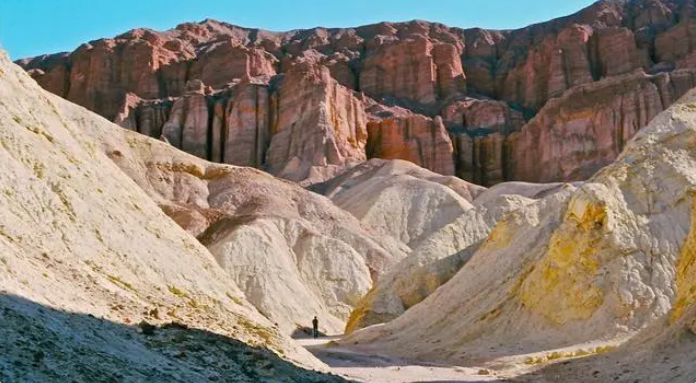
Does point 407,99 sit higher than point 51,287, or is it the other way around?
point 407,99

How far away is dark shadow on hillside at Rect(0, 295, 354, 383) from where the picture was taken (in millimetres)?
10547

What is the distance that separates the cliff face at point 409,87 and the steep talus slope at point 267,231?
2540 centimetres

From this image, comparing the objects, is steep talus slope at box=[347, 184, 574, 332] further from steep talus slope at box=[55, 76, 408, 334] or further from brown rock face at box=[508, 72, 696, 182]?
brown rock face at box=[508, 72, 696, 182]

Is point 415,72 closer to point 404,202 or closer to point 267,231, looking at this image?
point 404,202

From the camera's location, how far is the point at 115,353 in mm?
12391

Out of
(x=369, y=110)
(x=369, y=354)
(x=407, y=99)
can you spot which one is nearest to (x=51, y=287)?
(x=369, y=354)

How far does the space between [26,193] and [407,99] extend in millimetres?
119329

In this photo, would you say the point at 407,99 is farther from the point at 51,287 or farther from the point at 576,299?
the point at 51,287

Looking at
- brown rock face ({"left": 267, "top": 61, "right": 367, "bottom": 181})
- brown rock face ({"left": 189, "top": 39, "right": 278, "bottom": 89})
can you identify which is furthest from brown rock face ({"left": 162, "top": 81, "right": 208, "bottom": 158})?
brown rock face ({"left": 189, "top": 39, "right": 278, "bottom": 89})

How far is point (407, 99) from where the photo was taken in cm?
13512

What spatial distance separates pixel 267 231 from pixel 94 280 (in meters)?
44.2

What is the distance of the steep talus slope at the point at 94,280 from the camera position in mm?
11789

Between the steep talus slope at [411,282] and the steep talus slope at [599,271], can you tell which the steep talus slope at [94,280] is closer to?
the steep talus slope at [599,271]

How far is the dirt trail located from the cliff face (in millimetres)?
73828
